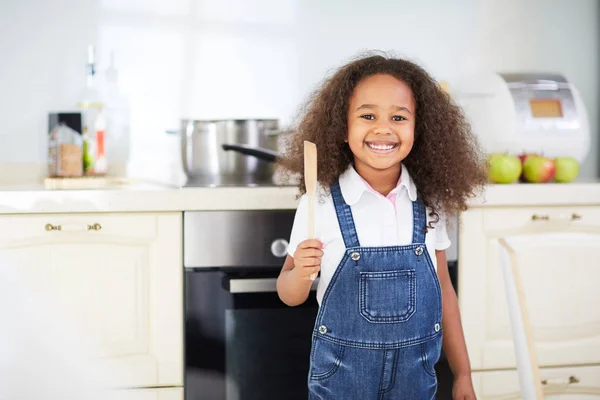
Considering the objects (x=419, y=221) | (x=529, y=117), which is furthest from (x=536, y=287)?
(x=419, y=221)

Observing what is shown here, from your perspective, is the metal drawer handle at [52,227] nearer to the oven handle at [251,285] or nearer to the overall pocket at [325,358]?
the oven handle at [251,285]

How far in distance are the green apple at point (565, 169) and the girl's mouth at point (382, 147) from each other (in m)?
0.79

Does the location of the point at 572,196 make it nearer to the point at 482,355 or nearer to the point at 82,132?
the point at 482,355

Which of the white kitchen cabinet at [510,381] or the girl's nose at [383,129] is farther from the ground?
the girl's nose at [383,129]

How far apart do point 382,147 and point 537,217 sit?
27.4 inches

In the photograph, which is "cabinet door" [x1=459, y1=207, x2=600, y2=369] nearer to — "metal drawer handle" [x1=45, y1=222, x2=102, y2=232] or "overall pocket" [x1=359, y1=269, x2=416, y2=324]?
"overall pocket" [x1=359, y1=269, x2=416, y2=324]

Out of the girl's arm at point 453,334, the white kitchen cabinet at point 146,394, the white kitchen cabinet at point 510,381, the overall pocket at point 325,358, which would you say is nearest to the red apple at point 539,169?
the white kitchen cabinet at point 510,381

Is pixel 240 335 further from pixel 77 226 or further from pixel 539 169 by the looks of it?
pixel 539 169

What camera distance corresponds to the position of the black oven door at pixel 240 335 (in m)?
1.67

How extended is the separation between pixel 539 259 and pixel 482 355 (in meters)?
0.27

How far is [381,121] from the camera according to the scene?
126 centimetres

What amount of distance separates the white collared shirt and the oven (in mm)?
368

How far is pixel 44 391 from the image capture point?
5.44ft

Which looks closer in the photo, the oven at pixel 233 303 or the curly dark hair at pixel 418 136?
the curly dark hair at pixel 418 136
